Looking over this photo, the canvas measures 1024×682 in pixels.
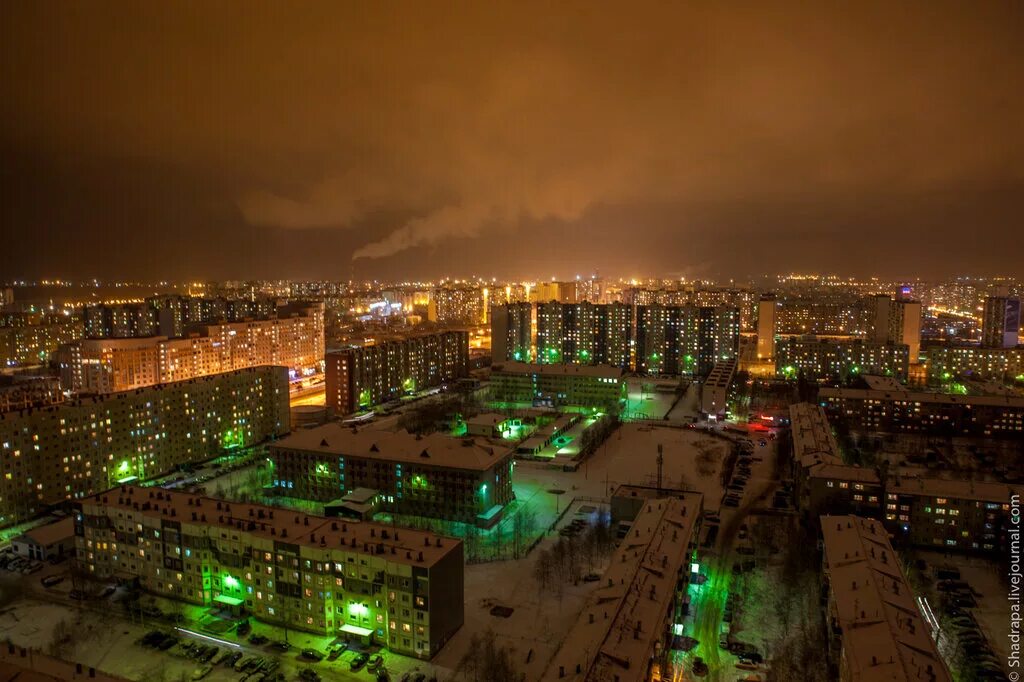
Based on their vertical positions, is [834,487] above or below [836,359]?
below

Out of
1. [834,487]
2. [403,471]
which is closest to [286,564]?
[403,471]

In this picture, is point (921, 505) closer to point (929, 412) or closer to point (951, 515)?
point (951, 515)

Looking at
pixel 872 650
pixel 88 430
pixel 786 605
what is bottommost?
pixel 786 605

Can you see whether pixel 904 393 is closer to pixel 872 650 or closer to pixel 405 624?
pixel 872 650

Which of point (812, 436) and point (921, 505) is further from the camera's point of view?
point (812, 436)

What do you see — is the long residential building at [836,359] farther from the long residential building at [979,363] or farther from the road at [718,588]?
the road at [718,588]

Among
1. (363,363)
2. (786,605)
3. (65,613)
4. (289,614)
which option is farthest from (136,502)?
(363,363)

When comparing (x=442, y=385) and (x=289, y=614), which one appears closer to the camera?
(x=289, y=614)

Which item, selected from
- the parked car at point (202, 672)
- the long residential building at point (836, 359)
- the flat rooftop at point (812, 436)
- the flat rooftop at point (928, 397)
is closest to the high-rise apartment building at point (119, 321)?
the parked car at point (202, 672)
